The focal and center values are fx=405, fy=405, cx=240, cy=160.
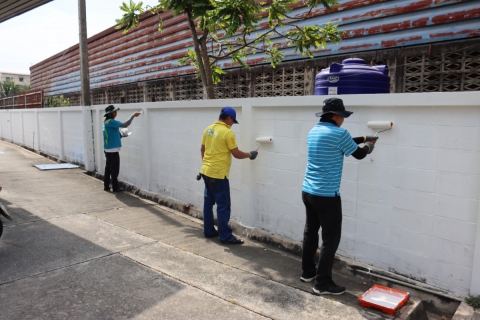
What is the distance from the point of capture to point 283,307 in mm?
3521

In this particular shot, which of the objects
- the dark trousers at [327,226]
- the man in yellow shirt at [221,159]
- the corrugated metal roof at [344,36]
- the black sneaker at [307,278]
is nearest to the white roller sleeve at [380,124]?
the dark trousers at [327,226]

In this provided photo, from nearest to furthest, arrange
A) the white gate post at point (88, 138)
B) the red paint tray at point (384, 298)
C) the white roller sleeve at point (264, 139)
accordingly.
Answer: the red paint tray at point (384, 298) < the white roller sleeve at point (264, 139) < the white gate post at point (88, 138)

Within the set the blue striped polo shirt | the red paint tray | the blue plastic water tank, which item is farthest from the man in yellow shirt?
the red paint tray

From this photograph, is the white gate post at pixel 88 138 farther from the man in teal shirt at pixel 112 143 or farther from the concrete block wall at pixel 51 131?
the man in teal shirt at pixel 112 143

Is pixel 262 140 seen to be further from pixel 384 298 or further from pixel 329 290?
pixel 384 298

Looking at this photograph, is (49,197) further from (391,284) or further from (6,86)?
(6,86)

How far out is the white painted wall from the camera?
349 cm

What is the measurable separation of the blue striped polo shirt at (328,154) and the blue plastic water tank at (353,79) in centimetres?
89

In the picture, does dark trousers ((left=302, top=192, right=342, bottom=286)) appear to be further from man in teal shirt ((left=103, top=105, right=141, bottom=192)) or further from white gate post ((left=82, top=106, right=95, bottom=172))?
white gate post ((left=82, top=106, right=95, bottom=172))

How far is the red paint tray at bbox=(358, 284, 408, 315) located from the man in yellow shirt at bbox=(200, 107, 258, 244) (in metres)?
1.96

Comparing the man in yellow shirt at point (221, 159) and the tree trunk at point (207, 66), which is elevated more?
the tree trunk at point (207, 66)

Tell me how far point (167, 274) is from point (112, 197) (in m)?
3.94

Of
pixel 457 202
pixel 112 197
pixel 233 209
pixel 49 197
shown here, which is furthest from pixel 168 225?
pixel 457 202

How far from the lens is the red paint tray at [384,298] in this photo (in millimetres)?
3420
